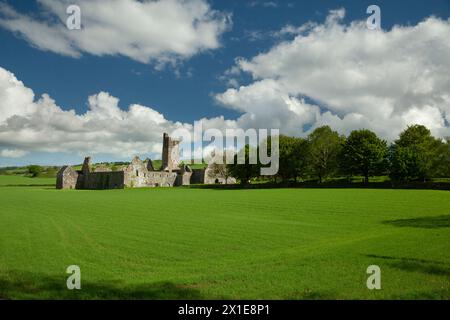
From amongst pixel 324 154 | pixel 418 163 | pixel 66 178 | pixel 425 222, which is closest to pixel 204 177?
pixel 66 178

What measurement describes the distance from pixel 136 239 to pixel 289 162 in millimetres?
67454

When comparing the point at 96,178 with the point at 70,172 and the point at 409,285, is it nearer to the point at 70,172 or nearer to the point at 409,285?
the point at 70,172

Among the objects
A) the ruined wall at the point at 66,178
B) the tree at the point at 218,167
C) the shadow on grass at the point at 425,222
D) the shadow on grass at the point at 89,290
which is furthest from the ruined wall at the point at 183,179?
the shadow on grass at the point at 89,290

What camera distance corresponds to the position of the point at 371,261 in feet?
39.7

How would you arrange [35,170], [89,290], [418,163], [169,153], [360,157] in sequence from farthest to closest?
1. [35,170]
2. [169,153]
3. [360,157]
4. [418,163]
5. [89,290]

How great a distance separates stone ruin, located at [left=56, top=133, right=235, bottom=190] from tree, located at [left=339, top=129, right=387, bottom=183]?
154 feet

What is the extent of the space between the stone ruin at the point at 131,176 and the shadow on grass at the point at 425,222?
2981 inches

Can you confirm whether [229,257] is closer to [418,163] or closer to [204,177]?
[418,163]

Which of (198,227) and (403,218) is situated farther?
(403,218)

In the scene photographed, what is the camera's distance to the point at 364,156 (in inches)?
2854

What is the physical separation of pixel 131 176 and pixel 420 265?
85.9m

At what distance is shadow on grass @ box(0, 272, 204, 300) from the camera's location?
9227mm

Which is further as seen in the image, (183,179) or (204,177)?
(204,177)
